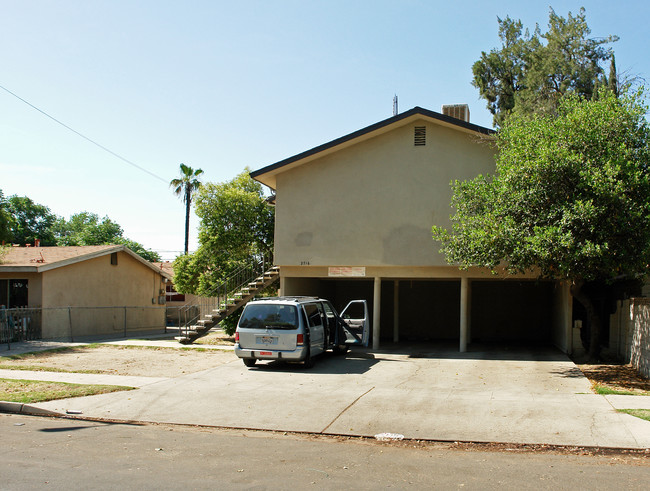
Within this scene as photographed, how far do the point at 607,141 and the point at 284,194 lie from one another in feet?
33.0

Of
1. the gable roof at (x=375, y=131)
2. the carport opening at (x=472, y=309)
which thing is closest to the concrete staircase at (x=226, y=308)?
the carport opening at (x=472, y=309)

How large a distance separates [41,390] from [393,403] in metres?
6.77

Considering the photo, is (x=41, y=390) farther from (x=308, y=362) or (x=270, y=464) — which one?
(x=270, y=464)

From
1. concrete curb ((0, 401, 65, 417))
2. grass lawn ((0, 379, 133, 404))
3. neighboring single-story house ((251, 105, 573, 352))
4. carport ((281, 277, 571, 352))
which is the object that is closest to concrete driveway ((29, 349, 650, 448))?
concrete curb ((0, 401, 65, 417))

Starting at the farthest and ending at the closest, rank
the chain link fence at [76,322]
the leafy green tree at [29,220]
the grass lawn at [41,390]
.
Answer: the leafy green tree at [29,220] < the chain link fence at [76,322] < the grass lawn at [41,390]

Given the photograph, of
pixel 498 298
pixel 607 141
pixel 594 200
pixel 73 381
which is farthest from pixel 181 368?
pixel 498 298

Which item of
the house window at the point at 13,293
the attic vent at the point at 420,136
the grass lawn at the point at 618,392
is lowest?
the grass lawn at the point at 618,392

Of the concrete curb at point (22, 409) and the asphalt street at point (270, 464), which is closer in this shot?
the asphalt street at point (270, 464)

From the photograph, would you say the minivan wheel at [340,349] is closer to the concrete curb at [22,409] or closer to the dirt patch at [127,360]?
the dirt patch at [127,360]

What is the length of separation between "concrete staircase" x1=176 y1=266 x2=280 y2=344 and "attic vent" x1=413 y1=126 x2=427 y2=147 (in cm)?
675

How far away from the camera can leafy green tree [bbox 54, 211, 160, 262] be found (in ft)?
220

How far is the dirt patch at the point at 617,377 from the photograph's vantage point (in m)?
11.7

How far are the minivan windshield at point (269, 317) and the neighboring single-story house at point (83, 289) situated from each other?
32.3 ft

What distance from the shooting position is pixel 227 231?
25.2 meters
